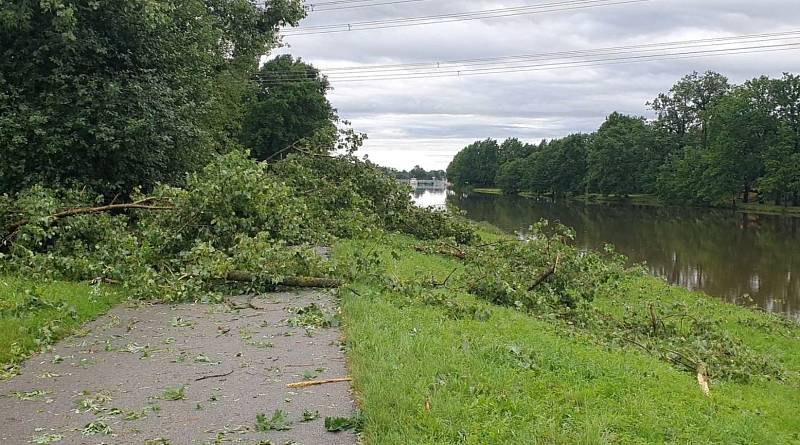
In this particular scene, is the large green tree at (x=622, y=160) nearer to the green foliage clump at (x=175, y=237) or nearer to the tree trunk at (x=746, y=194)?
the tree trunk at (x=746, y=194)

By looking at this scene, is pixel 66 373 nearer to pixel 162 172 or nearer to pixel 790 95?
pixel 162 172

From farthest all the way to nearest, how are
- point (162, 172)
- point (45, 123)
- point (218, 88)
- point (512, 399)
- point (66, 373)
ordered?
point (218, 88)
point (162, 172)
point (45, 123)
point (66, 373)
point (512, 399)

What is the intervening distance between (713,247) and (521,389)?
30072mm

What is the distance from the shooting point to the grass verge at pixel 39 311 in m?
6.92

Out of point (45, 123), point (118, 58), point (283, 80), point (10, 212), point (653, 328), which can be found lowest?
point (653, 328)

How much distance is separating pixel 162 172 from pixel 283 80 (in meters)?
35.1

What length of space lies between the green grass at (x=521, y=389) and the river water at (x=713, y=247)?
12.3 meters

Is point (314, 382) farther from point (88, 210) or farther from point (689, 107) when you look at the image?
point (689, 107)

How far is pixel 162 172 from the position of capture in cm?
1547

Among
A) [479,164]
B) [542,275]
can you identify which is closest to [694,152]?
[542,275]

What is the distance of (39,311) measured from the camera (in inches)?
316

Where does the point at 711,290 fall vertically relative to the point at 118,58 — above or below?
below

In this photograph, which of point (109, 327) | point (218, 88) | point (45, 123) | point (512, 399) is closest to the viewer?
point (512, 399)

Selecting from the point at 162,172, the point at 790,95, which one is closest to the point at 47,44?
the point at 162,172
